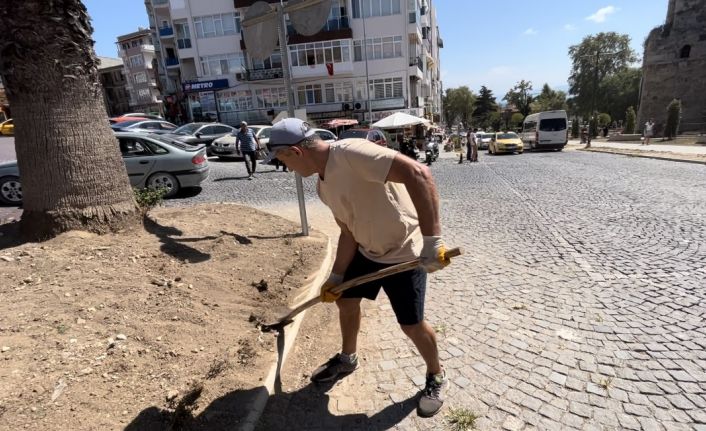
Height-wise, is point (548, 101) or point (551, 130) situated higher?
point (548, 101)

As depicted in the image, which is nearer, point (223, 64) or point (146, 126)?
point (146, 126)

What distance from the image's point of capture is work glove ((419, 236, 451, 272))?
214cm

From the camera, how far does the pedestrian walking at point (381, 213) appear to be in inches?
83.1

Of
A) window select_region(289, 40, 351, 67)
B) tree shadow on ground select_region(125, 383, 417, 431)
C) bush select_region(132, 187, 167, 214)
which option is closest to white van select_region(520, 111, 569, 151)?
window select_region(289, 40, 351, 67)

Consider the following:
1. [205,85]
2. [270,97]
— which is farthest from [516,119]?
[205,85]

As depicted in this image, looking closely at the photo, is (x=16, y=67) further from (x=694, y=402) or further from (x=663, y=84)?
(x=663, y=84)

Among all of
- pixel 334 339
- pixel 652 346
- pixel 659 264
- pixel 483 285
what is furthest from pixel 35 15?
pixel 659 264

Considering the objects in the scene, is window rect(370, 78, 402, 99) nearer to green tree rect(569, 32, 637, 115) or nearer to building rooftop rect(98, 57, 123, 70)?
green tree rect(569, 32, 637, 115)

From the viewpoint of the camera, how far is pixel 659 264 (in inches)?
175

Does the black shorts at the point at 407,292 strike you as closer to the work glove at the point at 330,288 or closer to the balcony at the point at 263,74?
the work glove at the point at 330,288

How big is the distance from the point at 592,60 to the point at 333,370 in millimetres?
69470

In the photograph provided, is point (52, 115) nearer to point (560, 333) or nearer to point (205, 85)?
point (560, 333)

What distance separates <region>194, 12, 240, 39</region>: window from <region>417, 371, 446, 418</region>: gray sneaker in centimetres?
4250

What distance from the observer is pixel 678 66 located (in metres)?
38.5
